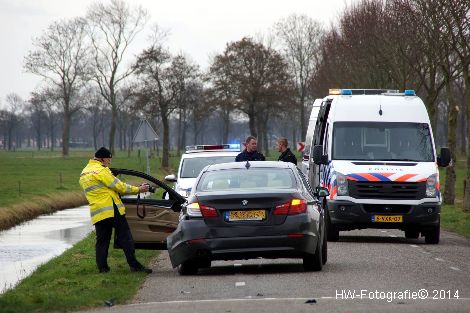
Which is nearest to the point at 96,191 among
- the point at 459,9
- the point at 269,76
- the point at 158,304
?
the point at 158,304

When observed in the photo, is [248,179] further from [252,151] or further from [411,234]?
[411,234]

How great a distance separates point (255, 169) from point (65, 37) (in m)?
84.8

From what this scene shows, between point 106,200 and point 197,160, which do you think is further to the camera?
point 197,160

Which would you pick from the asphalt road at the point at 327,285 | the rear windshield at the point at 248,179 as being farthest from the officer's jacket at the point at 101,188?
the rear windshield at the point at 248,179

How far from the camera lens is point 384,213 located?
20.7 meters

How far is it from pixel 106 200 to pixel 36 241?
36.6ft

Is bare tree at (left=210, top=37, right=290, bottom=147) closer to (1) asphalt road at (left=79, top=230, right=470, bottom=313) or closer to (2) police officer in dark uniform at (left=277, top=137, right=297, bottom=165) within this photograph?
(2) police officer in dark uniform at (left=277, top=137, right=297, bottom=165)

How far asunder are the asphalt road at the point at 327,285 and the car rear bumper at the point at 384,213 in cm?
217

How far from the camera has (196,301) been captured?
37.6 feet

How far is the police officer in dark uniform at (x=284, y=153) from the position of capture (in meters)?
21.7

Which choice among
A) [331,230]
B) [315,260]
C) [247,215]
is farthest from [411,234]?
[247,215]

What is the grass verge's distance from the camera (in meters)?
11.8

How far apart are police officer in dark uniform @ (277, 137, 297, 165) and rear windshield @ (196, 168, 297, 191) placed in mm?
6876

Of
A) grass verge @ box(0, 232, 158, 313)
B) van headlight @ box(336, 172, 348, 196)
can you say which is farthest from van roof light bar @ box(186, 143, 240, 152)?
grass verge @ box(0, 232, 158, 313)
